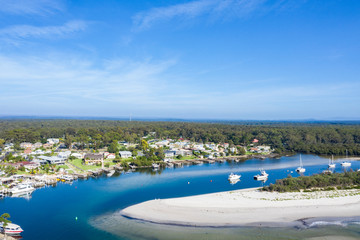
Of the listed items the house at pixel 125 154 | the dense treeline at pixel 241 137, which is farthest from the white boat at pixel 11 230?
the dense treeline at pixel 241 137

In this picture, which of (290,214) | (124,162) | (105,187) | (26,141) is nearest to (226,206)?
(290,214)

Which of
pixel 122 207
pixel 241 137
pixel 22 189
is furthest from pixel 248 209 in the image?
pixel 241 137

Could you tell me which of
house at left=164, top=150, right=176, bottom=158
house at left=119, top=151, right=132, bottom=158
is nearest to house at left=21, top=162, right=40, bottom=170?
house at left=119, top=151, right=132, bottom=158

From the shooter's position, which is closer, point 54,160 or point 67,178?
point 67,178

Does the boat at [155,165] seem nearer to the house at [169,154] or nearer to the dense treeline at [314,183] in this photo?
the house at [169,154]

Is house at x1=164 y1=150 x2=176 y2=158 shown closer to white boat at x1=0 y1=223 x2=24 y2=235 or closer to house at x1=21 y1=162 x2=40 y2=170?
house at x1=21 y1=162 x2=40 y2=170

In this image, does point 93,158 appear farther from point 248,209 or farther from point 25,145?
point 248,209
